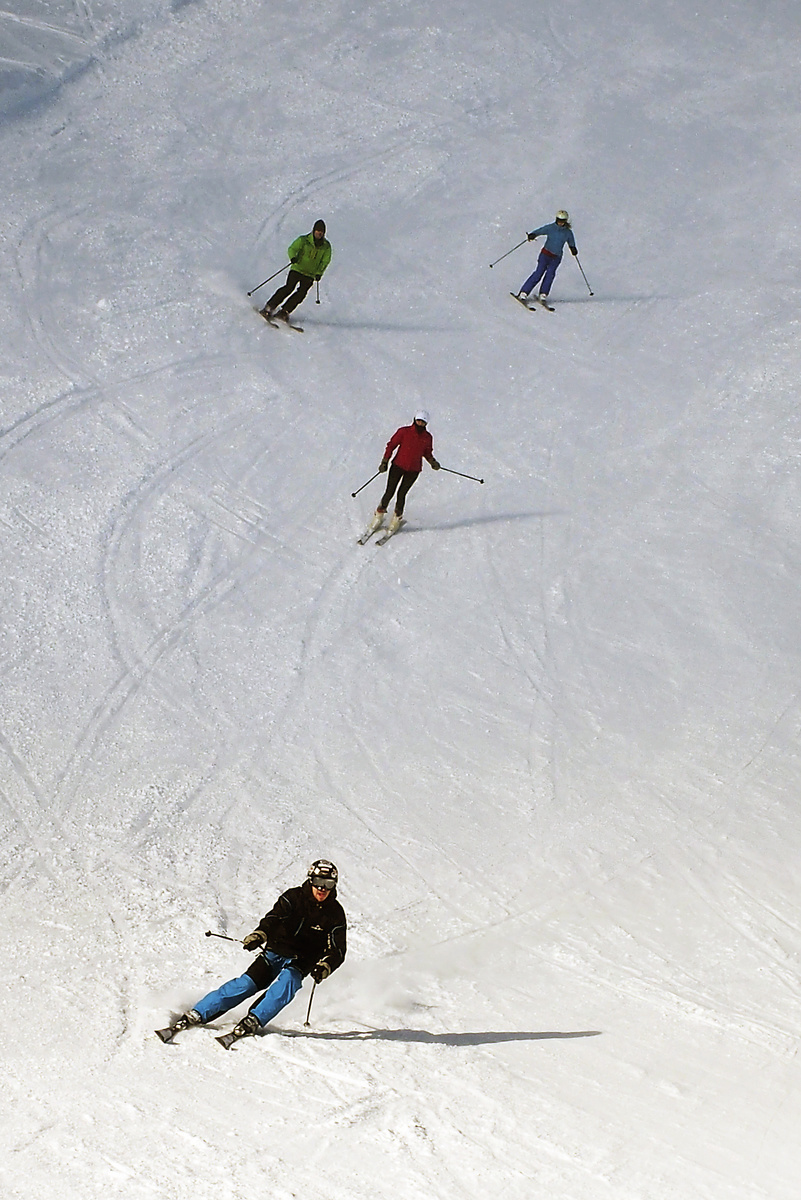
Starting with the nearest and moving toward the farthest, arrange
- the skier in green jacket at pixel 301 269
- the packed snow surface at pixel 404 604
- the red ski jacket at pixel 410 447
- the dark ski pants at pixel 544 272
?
the packed snow surface at pixel 404 604 → the red ski jacket at pixel 410 447 → the skier in green jacket at pixel 301 269 → the dark ski pants at pixel 544 272

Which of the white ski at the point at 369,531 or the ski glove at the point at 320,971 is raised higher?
the white ski at the point at 369,531

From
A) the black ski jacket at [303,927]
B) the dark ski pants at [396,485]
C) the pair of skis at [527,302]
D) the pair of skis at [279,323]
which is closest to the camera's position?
the black ski jacket at [303,927]

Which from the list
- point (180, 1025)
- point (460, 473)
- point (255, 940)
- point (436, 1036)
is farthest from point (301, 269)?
point (180, 1025)

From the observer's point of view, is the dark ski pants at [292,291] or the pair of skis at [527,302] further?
the pair of skis at [527,302]

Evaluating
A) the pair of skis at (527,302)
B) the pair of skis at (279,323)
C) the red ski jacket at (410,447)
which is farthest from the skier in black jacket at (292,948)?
the pair of skis at (527,302)

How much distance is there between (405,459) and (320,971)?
6720mm

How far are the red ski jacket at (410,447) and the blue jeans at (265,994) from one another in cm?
653

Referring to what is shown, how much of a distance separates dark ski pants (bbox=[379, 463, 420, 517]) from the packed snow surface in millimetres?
387

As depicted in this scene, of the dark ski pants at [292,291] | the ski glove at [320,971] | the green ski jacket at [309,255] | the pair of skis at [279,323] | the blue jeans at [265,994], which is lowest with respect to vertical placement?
the blue jeans at [265,994]

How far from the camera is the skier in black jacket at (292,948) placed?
6.69 metres

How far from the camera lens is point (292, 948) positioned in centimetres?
687

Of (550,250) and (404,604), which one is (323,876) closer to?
(404,604)

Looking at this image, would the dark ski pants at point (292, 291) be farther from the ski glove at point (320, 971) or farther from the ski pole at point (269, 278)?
the ski glove at point (320, 971)

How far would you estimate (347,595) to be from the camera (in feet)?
39.2
